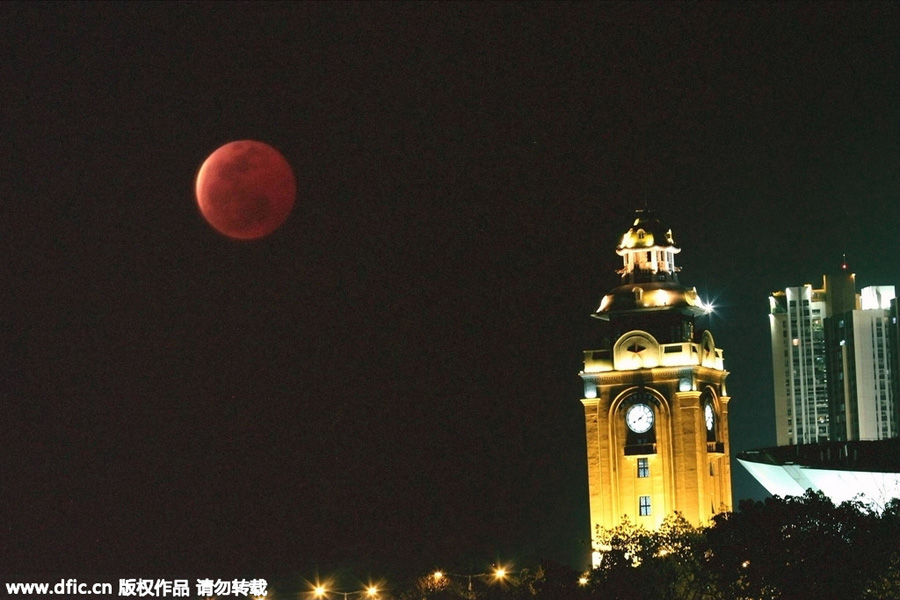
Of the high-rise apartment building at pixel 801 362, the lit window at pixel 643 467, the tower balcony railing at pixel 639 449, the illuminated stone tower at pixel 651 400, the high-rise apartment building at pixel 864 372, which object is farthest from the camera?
the high-rise apartment building at pixel 801 362

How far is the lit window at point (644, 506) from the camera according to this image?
90.9 m

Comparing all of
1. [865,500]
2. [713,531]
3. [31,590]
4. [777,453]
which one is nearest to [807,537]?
[713,531]

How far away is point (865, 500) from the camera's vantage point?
71.1 meters

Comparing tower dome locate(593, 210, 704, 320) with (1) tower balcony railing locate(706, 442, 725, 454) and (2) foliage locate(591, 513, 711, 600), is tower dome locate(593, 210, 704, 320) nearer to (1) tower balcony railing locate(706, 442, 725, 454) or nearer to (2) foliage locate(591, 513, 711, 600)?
(1) tower balcony railing locate(706, 442, 725, 454)

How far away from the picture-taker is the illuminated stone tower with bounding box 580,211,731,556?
9106cm

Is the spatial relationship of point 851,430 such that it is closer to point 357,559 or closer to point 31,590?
point 357,559

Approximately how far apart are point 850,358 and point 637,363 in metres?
80.8

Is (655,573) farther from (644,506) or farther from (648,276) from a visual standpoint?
(648,276)

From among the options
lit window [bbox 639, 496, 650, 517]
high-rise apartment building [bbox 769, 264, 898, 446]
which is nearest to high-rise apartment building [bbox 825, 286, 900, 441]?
high-rise apartment building [bbox 769, 264, 898, 446]

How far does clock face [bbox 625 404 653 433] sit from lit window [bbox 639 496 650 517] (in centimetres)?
374

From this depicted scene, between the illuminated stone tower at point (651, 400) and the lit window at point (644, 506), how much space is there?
5 centimetres

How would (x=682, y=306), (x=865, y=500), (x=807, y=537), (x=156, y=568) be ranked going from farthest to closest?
1. (x=682, y=306)
2. (x=156, y=568)
3. (x=865, y=500)
4. (x=807, y=537)

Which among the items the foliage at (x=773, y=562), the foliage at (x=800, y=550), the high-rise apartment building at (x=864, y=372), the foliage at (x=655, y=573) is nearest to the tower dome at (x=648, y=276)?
the foliage at (x=655, y=573)

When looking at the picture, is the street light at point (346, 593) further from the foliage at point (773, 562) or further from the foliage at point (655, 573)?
the foliage at point (773, 562)
